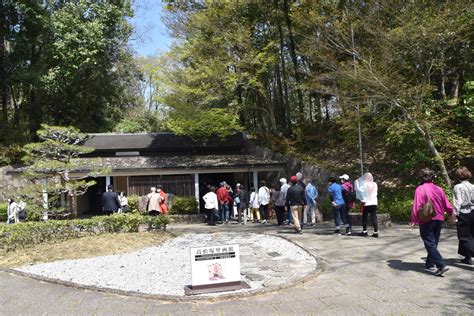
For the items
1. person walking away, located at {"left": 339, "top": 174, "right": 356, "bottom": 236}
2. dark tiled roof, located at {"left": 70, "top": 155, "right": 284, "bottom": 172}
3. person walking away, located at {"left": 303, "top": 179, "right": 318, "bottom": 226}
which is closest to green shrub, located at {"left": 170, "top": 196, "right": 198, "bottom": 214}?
dark tiled roof, located at {"left": 70, "top": 155, "right": 284, "bottom": 172}

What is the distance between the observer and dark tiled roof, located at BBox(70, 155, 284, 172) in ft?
62.6

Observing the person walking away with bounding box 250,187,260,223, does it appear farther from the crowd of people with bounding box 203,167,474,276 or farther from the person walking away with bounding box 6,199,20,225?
the person walking away with bounding box 6,199,20,225

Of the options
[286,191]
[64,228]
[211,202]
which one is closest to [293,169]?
[211,202]

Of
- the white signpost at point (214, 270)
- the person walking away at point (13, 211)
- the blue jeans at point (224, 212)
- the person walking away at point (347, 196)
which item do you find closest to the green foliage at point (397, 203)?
the person walking away at point (347, 196)

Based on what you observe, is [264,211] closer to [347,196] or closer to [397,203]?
[397,203]

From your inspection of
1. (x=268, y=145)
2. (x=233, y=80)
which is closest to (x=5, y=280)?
(x=233, y=80)

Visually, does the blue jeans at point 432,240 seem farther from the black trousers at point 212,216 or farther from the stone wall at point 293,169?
the stone wall at point 293,169

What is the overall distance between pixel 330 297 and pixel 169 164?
15.1 metres

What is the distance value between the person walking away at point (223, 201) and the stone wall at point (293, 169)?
4.14 m

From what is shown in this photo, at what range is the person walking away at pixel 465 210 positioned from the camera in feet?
20.8

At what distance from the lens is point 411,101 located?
12.9 m

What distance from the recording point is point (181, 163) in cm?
2002

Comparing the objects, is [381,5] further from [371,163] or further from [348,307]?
[348,307]

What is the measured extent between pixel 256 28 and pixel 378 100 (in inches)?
422
